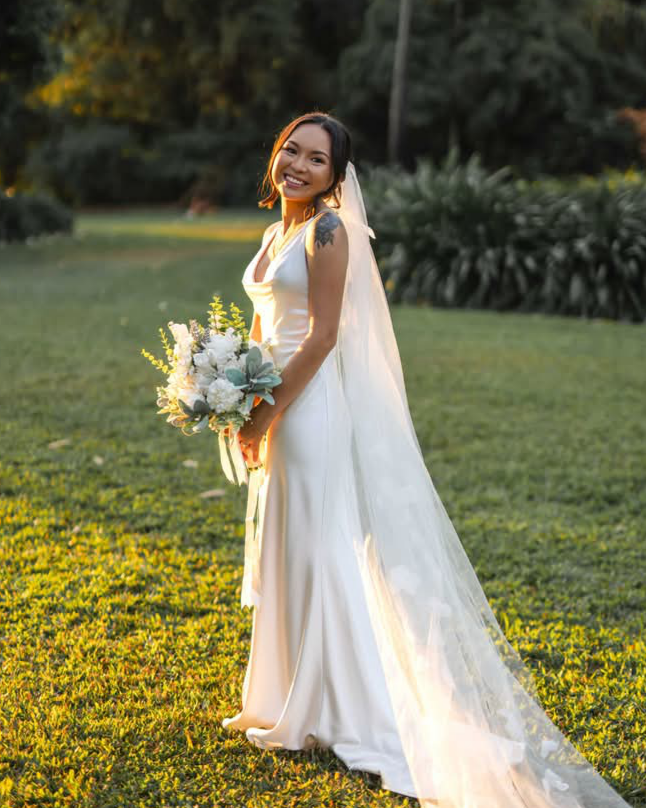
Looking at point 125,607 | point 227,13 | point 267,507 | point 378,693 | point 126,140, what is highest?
point 227,13

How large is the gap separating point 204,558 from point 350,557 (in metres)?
1.94

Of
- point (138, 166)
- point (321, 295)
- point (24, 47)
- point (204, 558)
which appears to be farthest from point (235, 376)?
point (138, 166)

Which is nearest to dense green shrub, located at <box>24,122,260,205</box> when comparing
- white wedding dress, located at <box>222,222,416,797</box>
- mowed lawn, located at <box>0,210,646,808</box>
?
mowed lawn, located at <box>0,210,646,808</box>

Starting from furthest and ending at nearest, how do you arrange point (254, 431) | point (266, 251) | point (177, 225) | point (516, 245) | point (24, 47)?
point (177, 225) → point (24, 47) → point (516, 245) → point (266, 251) → point (254, 431)

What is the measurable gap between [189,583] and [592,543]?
220 centimetres

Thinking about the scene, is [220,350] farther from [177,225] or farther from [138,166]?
[138,166]

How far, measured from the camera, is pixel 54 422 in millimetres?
7082

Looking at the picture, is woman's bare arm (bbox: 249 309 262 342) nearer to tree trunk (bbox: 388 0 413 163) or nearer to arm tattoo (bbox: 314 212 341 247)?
arm tattoo (bbox: 314 212 341 247)

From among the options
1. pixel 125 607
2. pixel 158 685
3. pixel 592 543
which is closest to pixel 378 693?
pixel 158 685

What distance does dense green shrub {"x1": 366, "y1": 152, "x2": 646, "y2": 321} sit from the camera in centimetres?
1320

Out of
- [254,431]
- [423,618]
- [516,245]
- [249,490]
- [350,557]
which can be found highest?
[516,245]

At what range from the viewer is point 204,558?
4.86 metres

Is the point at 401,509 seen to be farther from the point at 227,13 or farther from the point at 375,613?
the point at 227,13

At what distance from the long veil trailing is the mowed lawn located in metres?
0.22
